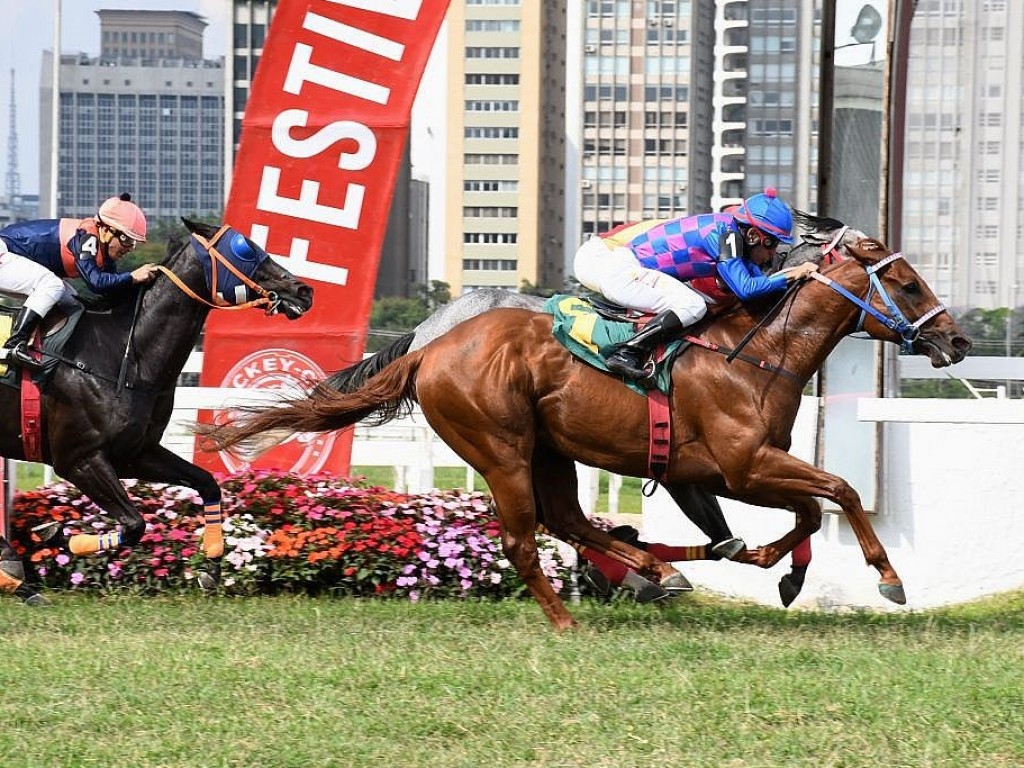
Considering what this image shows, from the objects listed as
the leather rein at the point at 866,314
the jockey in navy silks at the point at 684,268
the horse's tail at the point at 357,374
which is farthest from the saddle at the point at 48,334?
the leather rein at the point at 866,314

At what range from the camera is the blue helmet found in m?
5.94

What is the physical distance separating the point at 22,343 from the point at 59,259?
458 millimetres

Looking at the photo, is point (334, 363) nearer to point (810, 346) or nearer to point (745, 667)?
point (810, 346)

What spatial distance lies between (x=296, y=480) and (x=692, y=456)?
7.73 ft

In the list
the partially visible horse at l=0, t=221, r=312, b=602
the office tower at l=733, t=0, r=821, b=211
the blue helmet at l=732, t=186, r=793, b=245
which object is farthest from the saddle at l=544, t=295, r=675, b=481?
the office tower at l=733, t=0, r=821, b=211

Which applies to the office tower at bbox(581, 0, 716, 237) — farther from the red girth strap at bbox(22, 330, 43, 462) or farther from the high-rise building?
the red girth strap at bbox(22, 330, 43, 462)

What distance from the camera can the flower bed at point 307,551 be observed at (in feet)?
22.9

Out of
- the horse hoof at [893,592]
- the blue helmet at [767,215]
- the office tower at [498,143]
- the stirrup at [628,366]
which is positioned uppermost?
the office tower at [498,143]

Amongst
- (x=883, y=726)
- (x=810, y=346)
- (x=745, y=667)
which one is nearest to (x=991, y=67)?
(x=810, y=346)

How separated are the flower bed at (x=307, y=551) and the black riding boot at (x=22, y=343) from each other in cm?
105

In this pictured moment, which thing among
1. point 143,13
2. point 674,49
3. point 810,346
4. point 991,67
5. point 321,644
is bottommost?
point 321,644

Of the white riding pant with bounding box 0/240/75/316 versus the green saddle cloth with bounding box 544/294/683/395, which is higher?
the white riding pant with bounding box 0/240/75/316

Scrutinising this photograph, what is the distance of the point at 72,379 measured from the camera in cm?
647

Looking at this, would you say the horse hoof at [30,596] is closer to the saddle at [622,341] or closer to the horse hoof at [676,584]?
the saddle at [622,341]
